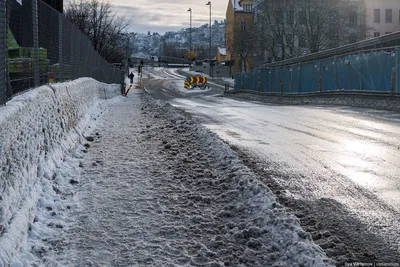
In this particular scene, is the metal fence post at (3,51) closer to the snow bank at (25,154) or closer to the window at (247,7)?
the snow bank at (25,154)

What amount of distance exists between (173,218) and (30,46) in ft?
14.9

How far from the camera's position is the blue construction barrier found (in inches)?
827

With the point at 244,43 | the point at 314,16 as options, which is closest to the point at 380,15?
the point at 244,43

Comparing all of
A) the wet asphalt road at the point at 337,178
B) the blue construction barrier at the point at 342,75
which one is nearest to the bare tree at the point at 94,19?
the blue construction barrier at the point at 342,75

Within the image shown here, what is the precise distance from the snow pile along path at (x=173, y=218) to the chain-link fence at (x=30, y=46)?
1545 mm

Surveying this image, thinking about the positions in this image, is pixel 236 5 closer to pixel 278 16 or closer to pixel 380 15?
pixel 380 15

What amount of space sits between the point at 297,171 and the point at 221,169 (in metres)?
1.14

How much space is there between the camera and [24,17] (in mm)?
7738

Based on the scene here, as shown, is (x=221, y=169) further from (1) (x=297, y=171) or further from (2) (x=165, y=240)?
(2) (x=165, y=240)

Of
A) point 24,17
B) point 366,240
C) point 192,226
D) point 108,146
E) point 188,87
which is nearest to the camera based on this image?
point 366,240

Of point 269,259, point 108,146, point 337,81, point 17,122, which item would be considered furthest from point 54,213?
point 337,81

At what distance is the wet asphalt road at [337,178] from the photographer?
14.6ft

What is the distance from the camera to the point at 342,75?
2625 centimetres

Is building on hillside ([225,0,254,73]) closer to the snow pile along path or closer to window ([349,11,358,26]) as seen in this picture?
window ([349,11,358,26])
